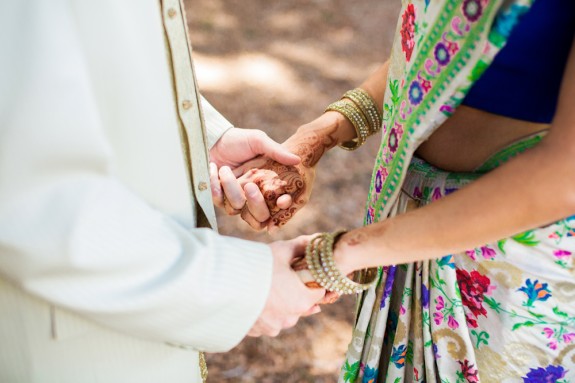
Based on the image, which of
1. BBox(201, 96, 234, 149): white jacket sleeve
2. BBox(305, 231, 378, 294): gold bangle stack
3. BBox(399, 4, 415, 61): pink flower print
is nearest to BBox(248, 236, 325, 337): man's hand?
BBox(305, 231, 378, 294): gold bangle stack

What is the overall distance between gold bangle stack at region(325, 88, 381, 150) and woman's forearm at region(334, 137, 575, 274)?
1.70ft

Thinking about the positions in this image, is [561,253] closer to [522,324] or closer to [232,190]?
[522,324]

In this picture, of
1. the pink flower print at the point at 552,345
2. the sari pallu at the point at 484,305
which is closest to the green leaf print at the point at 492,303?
the sari pallu at the point at 484,305

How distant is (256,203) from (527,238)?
65cm

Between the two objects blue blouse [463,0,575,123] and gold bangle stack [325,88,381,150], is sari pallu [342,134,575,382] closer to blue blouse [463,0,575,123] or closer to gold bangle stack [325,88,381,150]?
blue blouse [463,0,575,123]

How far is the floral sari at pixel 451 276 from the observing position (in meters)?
1.11

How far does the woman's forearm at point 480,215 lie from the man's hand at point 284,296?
9 cm

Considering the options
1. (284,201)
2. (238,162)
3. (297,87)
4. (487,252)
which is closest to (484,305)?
(487,252)

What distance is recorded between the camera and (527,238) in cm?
118

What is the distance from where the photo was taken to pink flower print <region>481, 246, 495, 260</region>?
1238 mm

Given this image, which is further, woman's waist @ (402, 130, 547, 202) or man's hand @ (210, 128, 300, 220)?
man's hand @ (210, 128, 300, 220)

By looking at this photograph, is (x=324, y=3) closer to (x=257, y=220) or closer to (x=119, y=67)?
(x=257, y=220)

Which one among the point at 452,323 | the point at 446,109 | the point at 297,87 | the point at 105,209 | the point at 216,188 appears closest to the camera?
the point at 105,209

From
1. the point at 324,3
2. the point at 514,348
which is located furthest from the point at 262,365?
the point at 324,3
